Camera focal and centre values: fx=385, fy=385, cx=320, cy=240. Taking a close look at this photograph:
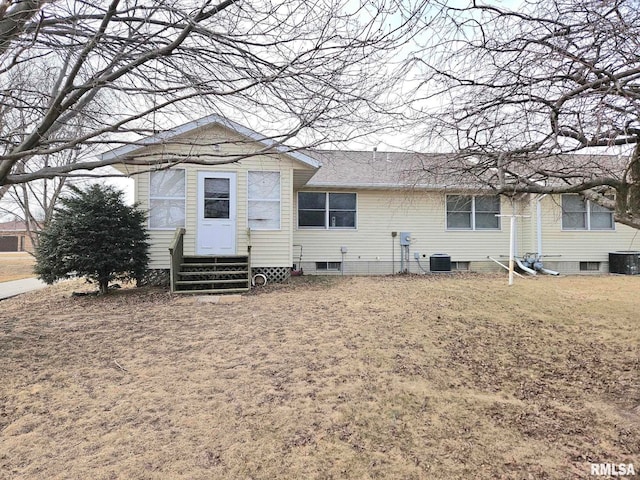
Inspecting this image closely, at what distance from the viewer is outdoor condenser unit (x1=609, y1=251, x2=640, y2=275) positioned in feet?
41.7

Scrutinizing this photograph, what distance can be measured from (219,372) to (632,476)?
3404 mm

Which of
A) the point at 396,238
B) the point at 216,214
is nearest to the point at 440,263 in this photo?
the point at 396,238

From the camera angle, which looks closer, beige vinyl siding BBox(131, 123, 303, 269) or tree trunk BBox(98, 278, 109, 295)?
tree trunk BBox(98, 278, 109, 295)

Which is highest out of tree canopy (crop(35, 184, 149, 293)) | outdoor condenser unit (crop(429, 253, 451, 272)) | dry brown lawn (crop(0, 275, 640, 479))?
tree canopy (crop(35, 184, 149, 293))

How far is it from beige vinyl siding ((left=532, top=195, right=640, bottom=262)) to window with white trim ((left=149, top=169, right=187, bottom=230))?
11.7m

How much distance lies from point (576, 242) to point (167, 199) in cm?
1329

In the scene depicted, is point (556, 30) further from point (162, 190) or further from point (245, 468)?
point (162, 190)

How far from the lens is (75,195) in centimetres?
884

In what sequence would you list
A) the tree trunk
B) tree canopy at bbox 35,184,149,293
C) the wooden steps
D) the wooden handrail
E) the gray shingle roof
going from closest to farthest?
1. the gray shingle roof
2. tree canopy at bbox 35,184,149,293
3. the wooden handrail
4. the tree trunk
5. the wooden steps

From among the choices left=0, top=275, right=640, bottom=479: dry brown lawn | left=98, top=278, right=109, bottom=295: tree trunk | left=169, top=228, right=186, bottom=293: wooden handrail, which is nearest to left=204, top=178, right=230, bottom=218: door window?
left=169, top=228, right=186, bottom=293: wooden handrail

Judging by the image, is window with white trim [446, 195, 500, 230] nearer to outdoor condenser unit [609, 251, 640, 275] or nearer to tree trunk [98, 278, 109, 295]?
outdoor condenser unit [609, 251, 640, 275]

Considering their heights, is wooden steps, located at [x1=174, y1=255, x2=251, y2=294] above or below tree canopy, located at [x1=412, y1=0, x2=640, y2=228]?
below

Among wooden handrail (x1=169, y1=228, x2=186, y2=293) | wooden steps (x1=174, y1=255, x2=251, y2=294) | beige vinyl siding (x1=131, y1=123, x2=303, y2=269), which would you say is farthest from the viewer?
beige vinyl siding (x1=131, y1=123, x2=303, y2=269)

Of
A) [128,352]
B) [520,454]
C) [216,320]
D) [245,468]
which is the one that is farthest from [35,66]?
[520,454]
